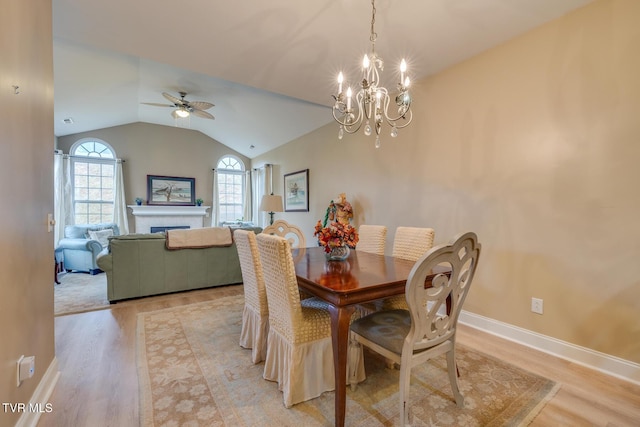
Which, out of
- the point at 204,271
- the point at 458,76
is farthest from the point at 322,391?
the point at 458,76

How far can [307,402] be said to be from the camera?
1.62m

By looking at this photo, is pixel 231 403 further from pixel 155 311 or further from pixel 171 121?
pixel 171 121

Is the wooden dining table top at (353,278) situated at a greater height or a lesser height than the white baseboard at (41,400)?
greater

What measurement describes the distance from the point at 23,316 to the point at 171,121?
21.1ft

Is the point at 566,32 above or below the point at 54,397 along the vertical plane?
above

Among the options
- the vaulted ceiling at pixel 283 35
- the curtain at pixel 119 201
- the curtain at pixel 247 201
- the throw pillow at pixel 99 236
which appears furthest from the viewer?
the curtain at pixel 247 201

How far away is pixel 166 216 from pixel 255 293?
5975 millimetres

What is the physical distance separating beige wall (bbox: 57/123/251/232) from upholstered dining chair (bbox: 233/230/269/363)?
601cm

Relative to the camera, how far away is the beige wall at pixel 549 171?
1869 mm

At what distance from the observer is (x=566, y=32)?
2107 mm

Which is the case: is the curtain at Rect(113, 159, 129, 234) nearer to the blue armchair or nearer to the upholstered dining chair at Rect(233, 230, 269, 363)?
the blue armchair

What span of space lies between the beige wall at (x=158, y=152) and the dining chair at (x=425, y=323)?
22.9 ft

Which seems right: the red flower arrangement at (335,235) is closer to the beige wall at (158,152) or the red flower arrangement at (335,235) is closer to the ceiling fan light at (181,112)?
the ceiling fan light at (181,112)

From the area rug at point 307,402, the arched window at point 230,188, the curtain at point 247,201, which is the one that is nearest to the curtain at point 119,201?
the arched window at point 230,188
